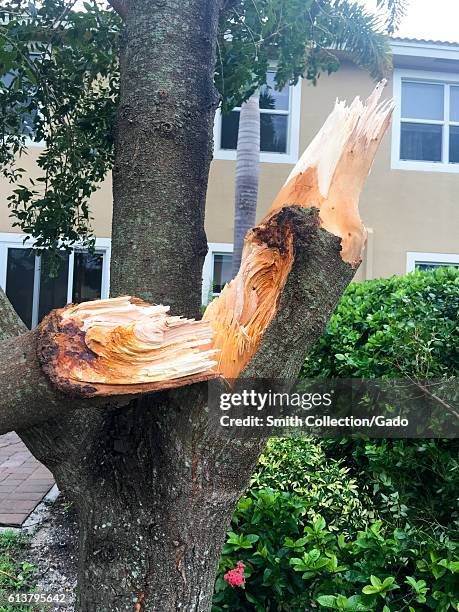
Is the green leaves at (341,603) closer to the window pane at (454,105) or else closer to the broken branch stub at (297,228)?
the broken branch stub at (297,228)

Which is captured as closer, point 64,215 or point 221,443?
point 221,443

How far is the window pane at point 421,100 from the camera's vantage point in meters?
9.20

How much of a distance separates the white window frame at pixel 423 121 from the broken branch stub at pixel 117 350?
8.66m

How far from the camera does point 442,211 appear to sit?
30.0 feet

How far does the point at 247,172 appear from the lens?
767 cm

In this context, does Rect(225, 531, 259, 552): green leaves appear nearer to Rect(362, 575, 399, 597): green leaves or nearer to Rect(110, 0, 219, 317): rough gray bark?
Rect(362, 575, 399, 597): green leaves

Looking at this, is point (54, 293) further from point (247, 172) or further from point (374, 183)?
point (374, 183)

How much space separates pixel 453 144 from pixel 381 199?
1.66 m

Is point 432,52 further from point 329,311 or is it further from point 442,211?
point 329,311

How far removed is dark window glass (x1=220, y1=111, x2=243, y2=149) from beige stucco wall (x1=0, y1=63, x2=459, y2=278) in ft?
1.13

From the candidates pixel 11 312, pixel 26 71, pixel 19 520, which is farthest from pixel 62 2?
pixel 19 520

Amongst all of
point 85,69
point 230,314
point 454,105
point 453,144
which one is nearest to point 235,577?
point 230,314

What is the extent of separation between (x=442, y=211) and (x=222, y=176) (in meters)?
3.68

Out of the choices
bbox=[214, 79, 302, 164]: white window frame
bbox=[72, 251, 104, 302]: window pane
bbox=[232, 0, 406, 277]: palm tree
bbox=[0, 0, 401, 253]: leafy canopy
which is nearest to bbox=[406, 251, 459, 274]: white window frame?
bbox=[214, 79, 302, 164]: white window frame
